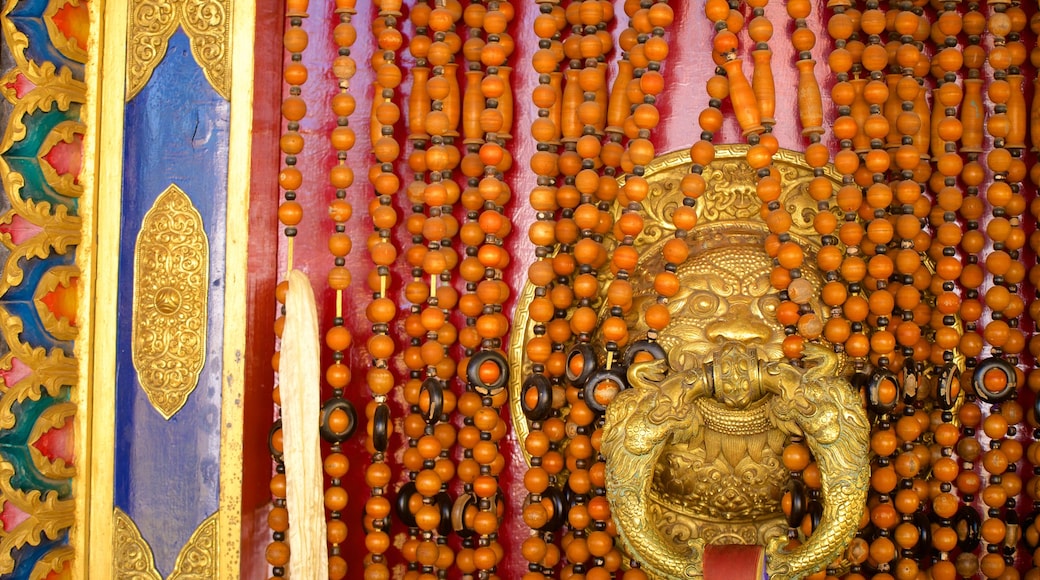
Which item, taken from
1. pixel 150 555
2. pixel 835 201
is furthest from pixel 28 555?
pixel 835 201

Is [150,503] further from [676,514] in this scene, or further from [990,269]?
[990,269]

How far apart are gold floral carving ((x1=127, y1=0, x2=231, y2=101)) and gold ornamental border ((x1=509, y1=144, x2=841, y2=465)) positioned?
556 millimetres

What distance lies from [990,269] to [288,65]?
3.44ft

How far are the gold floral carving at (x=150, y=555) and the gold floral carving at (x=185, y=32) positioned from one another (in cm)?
62

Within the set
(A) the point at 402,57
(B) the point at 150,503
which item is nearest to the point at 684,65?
(A) the point at 402,57

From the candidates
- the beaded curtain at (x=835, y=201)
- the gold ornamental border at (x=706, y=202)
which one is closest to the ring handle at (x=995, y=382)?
the beaded curtain at (x=835, y=201)

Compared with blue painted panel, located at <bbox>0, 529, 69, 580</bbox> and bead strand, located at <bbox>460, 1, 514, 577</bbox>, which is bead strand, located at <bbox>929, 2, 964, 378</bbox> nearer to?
bead strand, located at <bbox>460, 1, 514, 577</bbox>

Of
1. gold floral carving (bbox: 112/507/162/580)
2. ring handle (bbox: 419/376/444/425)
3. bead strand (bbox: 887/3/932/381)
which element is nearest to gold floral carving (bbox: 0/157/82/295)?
gold floral carving (bbox: 112/507/162/580)

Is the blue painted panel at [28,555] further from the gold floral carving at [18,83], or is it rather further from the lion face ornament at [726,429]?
the lion face ornament at [726,429]

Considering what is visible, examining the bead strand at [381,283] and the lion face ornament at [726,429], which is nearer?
the lion face ornament at [726,429]

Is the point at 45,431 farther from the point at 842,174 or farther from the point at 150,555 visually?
the point at 842,174

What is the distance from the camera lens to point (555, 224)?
63.6 inches

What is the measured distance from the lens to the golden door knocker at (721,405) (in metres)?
1.30

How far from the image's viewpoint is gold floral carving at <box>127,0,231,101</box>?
1.63 m
